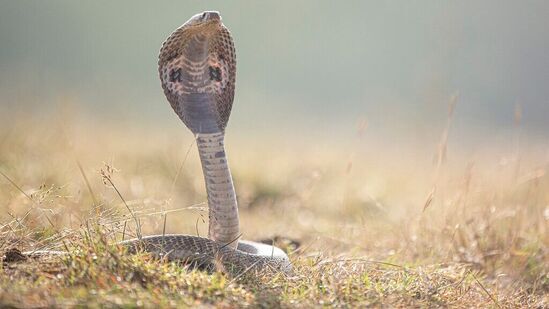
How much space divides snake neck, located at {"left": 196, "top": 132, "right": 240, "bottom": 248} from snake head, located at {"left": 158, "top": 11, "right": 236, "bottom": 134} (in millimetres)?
85

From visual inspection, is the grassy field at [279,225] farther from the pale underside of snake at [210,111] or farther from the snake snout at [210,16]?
the snake snout at [210,16]

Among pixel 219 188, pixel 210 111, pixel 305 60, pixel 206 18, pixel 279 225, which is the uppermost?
pixel 206 18

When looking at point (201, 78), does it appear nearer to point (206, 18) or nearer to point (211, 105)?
point (211, 105)

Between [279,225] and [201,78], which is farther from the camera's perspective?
[279,225]

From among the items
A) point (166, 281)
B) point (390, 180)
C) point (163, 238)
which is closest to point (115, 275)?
point (166, 281)

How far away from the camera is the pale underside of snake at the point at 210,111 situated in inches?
187

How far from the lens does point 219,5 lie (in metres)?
54.8

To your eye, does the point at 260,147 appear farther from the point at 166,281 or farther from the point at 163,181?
the point at 166,281

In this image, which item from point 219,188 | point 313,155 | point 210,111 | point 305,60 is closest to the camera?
point 219,188

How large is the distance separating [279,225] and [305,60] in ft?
143

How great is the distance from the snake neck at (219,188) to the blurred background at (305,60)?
29.7ft

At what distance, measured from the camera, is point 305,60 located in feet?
166

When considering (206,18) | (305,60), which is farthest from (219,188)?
(305,60)

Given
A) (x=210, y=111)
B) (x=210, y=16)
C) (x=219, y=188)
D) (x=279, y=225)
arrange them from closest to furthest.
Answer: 1. (x=210, y=16)
2. (x=219, y=188)
3. (x=210, y=111)
4. (x=279, y=225)
